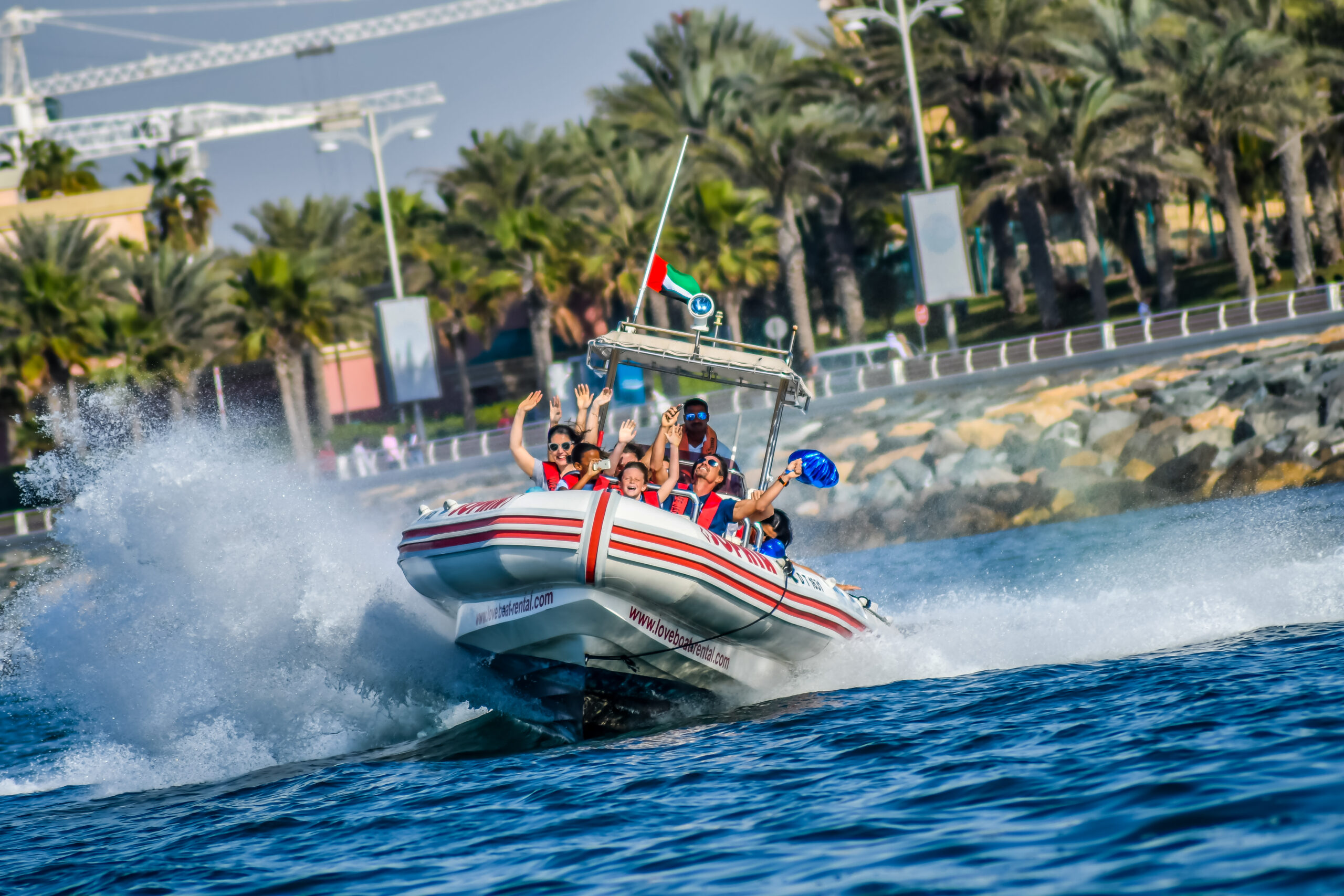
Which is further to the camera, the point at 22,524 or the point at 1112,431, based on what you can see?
the point at 22,524

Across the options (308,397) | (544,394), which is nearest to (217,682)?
(544,394)

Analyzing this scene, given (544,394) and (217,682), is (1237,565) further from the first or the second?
(544,394)

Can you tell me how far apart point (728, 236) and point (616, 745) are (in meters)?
37.6

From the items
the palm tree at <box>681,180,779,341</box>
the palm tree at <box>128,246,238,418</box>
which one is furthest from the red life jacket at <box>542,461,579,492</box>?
the palm tree at <box>128,246,238,418</box>

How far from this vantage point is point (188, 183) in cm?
6181

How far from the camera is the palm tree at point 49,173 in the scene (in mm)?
62594

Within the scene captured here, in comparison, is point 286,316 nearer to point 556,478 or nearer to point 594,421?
point 594,421

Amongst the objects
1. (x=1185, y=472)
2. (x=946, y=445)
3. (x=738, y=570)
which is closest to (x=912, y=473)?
(x=946, y=445)

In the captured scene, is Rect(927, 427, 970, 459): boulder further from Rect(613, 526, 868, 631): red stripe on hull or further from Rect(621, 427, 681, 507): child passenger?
Rect(621, 427, 681, 507): child passenger

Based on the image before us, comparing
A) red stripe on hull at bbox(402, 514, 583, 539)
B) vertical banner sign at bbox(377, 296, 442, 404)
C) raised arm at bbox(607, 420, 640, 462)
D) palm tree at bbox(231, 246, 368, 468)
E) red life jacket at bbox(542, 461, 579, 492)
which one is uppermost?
palm tree at bbox(231, 246, 368, 468)

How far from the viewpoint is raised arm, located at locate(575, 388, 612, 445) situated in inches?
432

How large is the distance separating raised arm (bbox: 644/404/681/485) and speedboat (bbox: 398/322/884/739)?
262 millimetres

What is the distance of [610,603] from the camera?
31.0ft

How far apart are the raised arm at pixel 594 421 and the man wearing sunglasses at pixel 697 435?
0.64m
